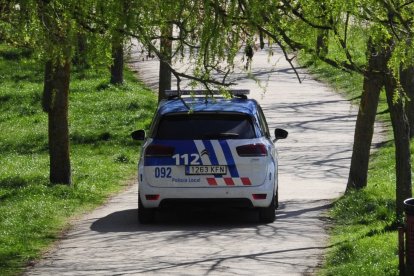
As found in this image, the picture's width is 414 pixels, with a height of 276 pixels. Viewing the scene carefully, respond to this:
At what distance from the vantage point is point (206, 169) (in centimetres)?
1598

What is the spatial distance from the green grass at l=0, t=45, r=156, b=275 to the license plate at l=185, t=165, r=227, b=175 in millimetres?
1785

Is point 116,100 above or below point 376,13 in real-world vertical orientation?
below

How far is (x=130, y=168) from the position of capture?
22844 mm

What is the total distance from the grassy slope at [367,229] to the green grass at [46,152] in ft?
10.5

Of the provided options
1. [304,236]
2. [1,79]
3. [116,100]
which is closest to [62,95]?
[304,236]

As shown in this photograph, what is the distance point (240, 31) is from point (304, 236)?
4.78m

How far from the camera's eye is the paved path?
43.3 ft

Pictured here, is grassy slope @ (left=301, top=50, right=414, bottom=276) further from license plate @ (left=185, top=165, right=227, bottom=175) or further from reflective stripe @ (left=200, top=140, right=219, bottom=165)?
reflective stripe @ (left=200, top=140, right=219, bottom=165)

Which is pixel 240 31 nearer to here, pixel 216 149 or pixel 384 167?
pixel 216 149

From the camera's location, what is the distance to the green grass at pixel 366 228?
41.4ft

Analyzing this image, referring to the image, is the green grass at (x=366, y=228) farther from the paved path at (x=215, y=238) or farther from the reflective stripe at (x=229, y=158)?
the reflective stripe at (x=229, y=158)

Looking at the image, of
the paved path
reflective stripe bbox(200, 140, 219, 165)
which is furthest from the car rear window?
the paved path

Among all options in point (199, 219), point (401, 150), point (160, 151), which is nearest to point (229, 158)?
point (160, 151)

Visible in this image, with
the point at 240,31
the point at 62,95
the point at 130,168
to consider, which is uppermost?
the point at 240,31
